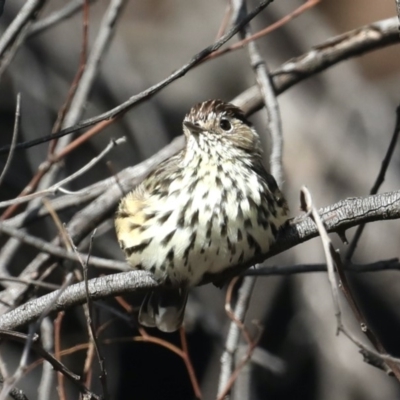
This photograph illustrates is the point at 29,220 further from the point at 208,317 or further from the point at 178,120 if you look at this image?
the point at 178,120

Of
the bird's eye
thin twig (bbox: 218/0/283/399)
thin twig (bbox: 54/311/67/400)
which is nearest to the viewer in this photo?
thin twig (bbox: 54/311/67/400)

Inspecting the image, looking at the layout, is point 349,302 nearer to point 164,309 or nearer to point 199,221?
point 199,221

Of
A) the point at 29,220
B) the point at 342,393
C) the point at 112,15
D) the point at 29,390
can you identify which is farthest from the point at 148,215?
the point at 342,393

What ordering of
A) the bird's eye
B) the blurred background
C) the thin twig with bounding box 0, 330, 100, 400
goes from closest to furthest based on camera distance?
1. the thin twig with bounding box 0, 330, 100, 400
2. the bird's eye
3. the blurred background

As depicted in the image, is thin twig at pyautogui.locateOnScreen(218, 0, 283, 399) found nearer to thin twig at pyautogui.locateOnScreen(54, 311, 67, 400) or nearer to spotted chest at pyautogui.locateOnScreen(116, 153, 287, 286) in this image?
spotted chest at pyautogui.locateOnScreen(116, 153, 287, 286)

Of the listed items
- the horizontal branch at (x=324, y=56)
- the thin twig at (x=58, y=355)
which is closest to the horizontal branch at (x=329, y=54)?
the horizontal branch at (x=324, y=56)

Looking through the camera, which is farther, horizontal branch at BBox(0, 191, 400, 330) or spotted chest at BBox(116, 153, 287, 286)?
spotted chest at BBox(116, 153, 287, 286)

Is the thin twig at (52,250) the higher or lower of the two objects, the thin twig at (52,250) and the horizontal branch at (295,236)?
the higher

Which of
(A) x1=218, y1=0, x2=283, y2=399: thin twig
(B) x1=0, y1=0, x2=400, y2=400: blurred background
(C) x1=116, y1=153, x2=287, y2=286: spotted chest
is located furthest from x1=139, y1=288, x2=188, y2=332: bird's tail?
(B) x1=0, y1=0, x2=400, y2=400: blurred background

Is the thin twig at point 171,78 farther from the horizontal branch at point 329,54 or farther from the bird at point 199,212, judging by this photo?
the horizontal branch at point 329,54
